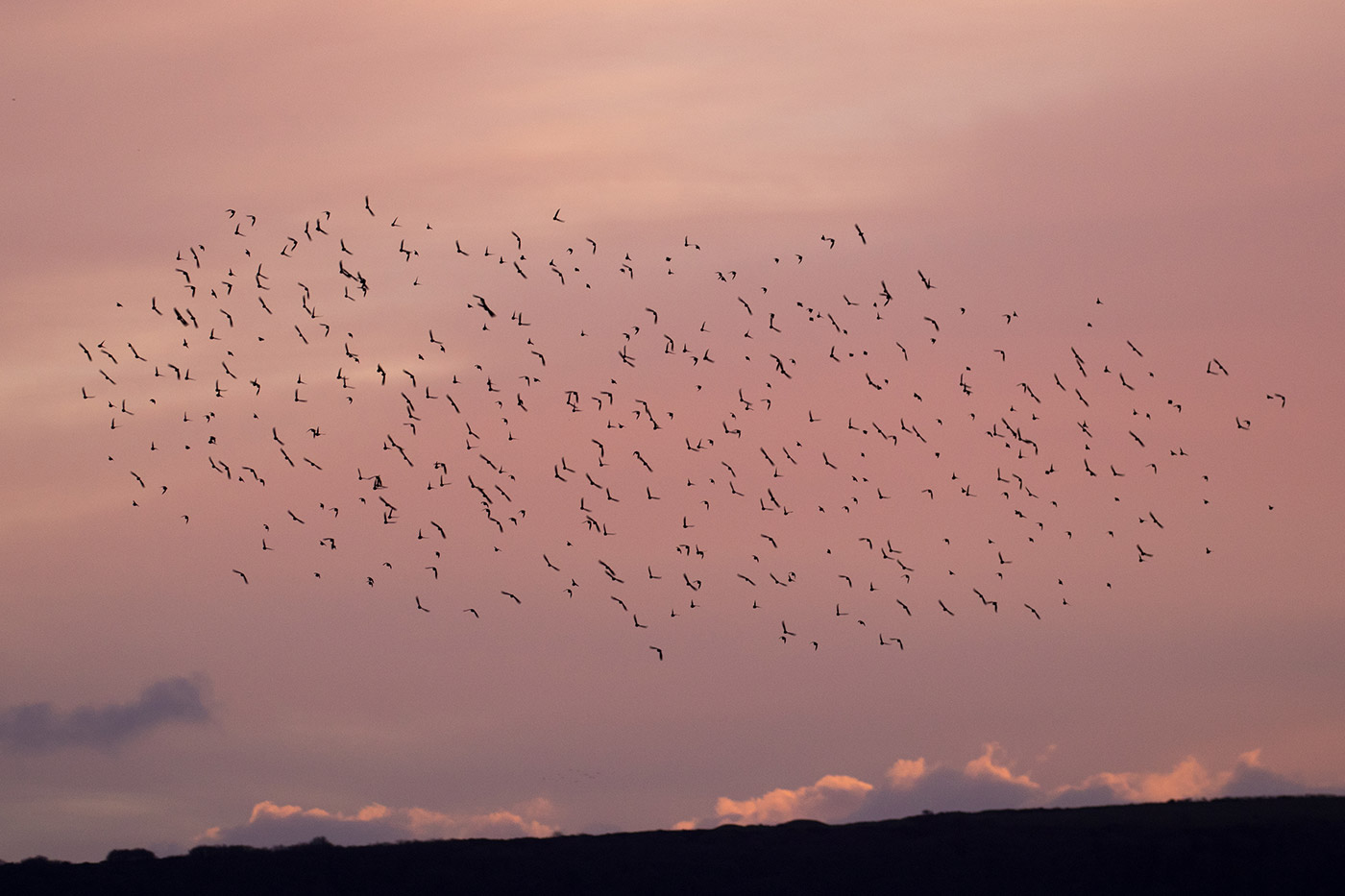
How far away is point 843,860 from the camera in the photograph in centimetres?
8200

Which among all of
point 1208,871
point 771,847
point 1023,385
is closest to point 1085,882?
point 1208,871

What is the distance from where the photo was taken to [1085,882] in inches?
3000

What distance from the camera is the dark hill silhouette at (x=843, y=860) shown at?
7650 cm

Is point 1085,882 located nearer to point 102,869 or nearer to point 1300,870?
point 1300,870

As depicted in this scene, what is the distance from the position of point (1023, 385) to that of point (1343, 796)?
50.1 metres

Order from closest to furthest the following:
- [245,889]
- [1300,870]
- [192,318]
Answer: [192,318]
[1300,870]
[245,889]

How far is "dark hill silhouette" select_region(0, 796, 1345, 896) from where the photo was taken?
76.5 metres

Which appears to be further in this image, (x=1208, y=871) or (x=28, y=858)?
(x=28, y=858)

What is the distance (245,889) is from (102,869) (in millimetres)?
10460

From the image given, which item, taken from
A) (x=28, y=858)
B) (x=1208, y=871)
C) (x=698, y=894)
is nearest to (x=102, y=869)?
(x=28, y=858)

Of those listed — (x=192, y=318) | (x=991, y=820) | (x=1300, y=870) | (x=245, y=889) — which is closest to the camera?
(x=192, y=318)

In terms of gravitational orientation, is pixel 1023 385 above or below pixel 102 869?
above

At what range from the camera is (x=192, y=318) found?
51844mm

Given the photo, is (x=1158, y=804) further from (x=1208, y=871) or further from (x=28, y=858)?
(x=28, y=858)
